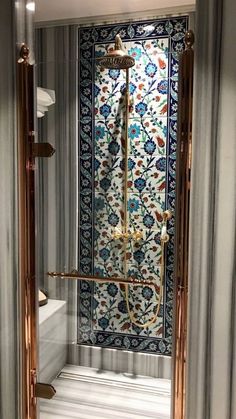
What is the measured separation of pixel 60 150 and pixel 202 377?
1.20m

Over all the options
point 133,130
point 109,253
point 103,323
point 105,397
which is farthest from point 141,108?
point 105,397

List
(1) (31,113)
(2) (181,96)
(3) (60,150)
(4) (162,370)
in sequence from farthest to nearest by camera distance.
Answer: (4) (162,370) < (3) (60,150) < (1) (31,113) < (2) (181,96)

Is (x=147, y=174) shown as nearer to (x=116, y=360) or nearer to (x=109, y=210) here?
(x=109, y=210)

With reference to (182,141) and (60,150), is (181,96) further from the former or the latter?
(60,150)

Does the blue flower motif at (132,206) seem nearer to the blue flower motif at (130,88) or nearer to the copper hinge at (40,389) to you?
the blue flower motif at (130,88)

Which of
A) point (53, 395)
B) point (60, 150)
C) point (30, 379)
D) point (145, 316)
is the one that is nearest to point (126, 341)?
point (145, 316)

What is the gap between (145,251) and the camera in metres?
2.18

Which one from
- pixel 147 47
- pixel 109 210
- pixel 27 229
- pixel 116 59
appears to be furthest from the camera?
pixel 147 47

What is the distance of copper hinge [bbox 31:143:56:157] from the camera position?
1.60 m

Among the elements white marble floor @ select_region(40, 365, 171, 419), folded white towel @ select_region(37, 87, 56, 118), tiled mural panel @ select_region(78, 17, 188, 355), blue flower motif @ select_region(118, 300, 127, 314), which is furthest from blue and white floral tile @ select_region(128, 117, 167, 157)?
white marble floor @ select_region(40, 365, 171, 419)

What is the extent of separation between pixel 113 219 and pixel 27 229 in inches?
23.5

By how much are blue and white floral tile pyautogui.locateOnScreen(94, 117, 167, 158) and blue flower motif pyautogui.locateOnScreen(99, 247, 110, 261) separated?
1.66 ft

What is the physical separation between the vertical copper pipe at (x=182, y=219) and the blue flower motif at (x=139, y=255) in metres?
0.75

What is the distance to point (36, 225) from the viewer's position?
1649 millimetres
